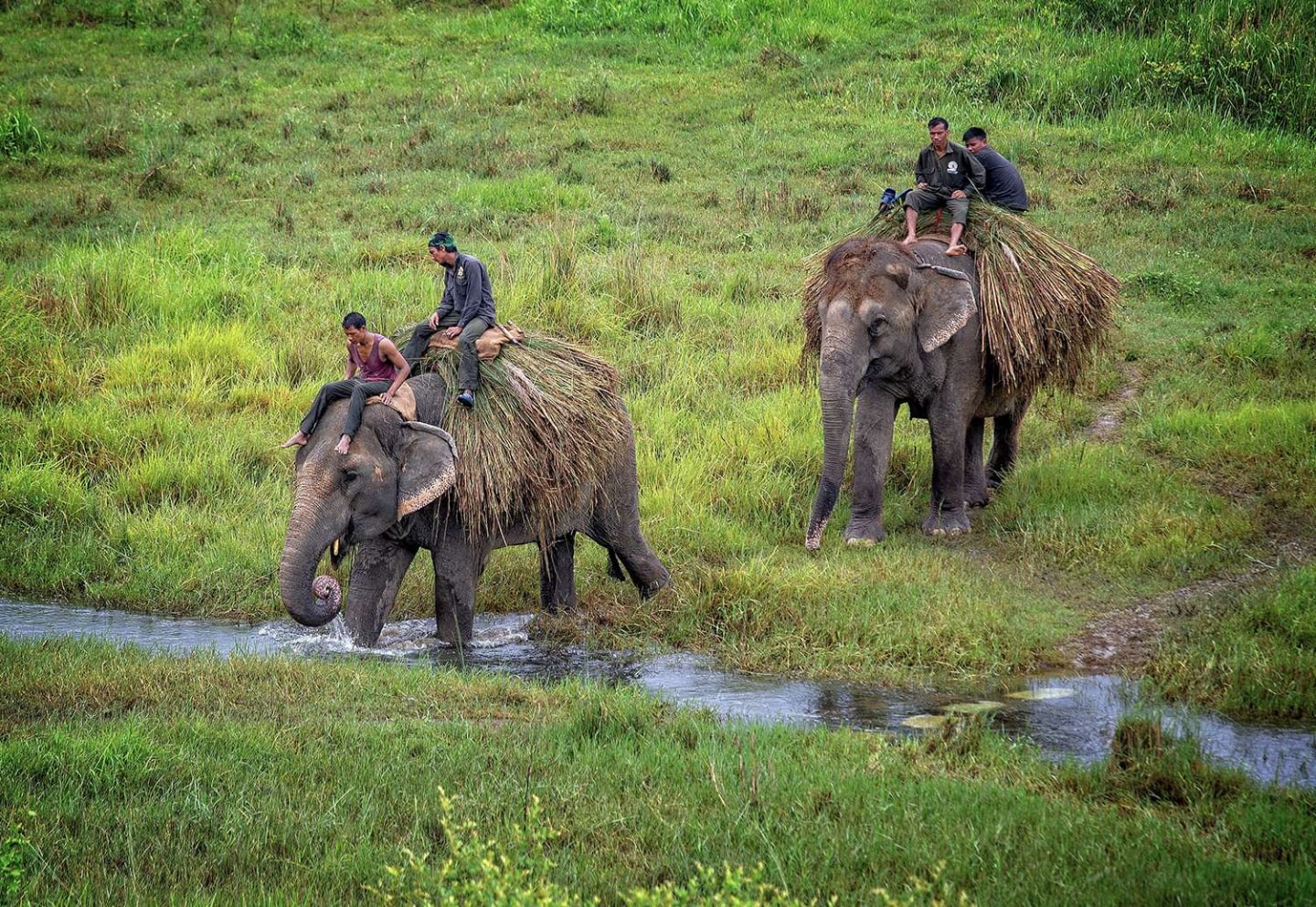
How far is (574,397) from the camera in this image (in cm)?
947

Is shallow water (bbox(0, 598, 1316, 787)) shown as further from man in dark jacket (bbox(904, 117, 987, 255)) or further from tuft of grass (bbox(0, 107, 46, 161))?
tuft of grass (bbox(0, 107, 46, 161))

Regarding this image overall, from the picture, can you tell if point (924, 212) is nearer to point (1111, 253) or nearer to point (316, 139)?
point (1111, 253)

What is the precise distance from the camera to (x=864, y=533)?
10938 mm

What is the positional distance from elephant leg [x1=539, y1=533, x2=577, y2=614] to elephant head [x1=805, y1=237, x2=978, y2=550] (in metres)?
1.88

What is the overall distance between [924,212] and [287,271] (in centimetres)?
695

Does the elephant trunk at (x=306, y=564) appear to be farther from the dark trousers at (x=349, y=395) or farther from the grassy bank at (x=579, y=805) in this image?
the grassy bank at (x=579, y=805)

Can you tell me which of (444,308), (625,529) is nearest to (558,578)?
(625,529)

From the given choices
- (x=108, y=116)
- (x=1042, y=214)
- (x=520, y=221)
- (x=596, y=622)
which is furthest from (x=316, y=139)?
(x=596, y=622)

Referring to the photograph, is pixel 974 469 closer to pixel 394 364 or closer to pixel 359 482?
pixel 394 364

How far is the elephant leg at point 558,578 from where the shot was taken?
988cm

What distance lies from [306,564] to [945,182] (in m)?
6.03

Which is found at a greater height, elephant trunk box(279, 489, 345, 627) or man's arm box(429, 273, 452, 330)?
man's arm box(429, 273, 452, 330)

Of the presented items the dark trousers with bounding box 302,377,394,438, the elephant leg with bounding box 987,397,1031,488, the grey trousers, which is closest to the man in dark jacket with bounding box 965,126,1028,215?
the grey trousers

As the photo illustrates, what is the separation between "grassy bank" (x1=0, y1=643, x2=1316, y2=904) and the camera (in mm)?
5176
